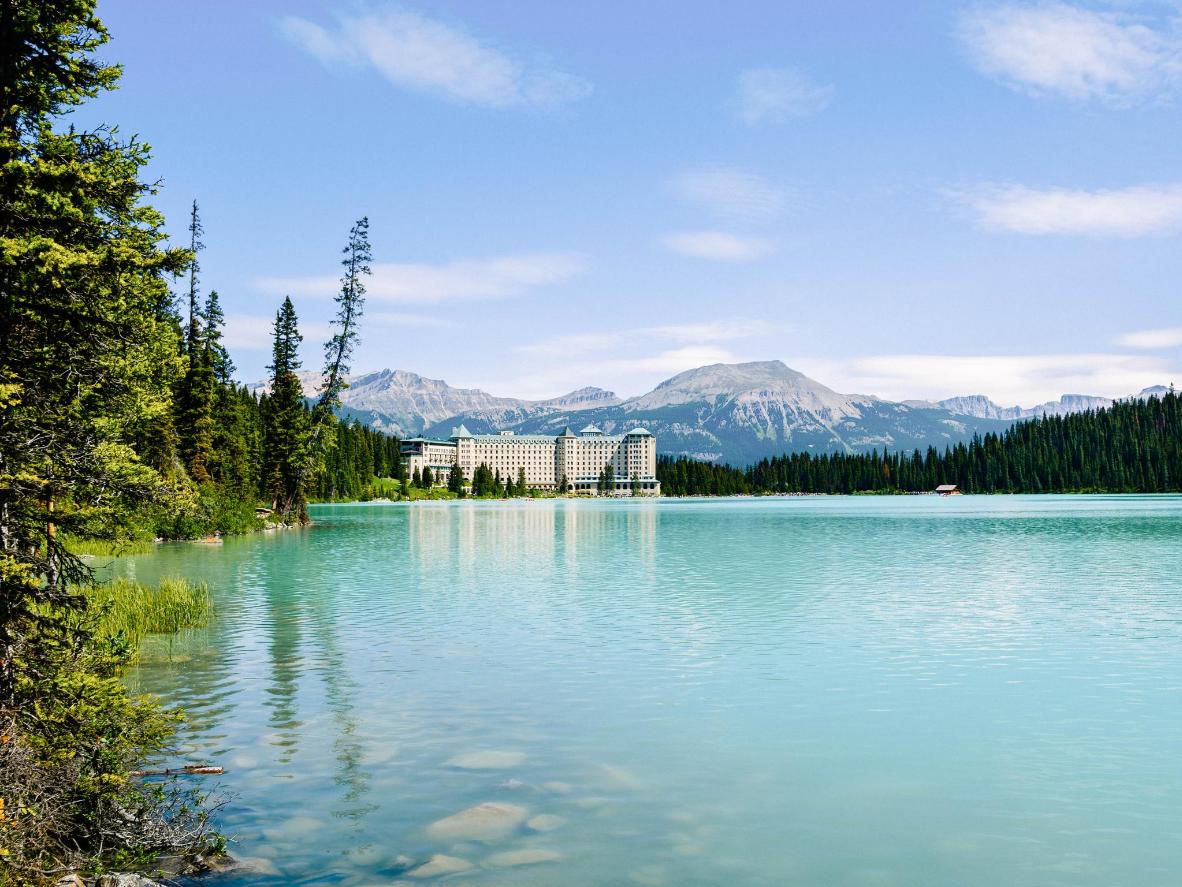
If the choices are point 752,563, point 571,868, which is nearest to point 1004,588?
point 752,563

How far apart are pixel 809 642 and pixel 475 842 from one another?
1520 cm

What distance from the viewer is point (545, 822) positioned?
11609mm

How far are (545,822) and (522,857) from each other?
42.6 inches

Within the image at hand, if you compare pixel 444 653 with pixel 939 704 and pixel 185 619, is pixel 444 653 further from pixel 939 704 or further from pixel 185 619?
pixel 939 704

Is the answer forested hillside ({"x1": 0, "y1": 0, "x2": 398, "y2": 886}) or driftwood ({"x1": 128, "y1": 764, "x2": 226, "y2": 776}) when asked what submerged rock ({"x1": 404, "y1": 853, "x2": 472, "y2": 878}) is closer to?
forested hillside ({"x1": 0, "y1": 0, "x2": 398, "y2": 886})

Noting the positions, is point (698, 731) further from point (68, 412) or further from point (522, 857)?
point (68, 412)

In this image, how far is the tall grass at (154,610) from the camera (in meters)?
24.8

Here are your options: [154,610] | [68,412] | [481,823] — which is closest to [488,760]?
[481,823]

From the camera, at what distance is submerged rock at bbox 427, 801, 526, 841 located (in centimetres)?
1115

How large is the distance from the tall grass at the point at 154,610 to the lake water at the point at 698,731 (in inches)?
35.2

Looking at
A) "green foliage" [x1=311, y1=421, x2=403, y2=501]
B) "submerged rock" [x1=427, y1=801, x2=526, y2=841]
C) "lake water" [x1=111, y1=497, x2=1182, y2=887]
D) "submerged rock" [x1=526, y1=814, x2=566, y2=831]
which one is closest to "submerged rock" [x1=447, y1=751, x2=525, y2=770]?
"lake water" [x1=111, y1=497, x2=1182, y2=887]

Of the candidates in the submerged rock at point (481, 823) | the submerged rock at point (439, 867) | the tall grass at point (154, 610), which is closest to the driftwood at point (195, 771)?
the submerged rock at point (481, 823)

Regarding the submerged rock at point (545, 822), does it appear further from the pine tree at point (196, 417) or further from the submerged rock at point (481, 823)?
the pine tree at point (196, 417)

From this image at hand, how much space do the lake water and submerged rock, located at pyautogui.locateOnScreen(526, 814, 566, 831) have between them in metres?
0.04
